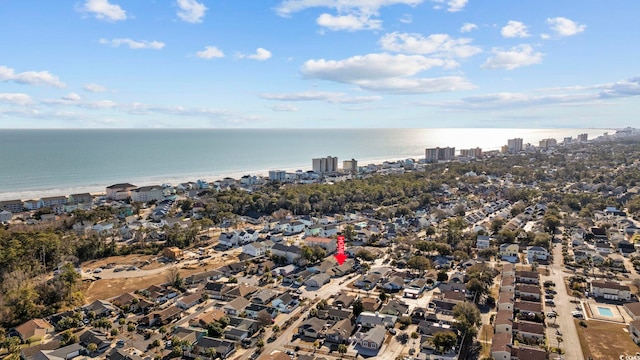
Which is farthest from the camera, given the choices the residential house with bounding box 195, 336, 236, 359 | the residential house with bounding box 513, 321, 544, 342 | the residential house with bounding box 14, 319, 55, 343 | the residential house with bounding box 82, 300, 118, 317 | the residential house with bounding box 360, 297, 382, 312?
the residential house with bounding box 360, 297, 382, 312

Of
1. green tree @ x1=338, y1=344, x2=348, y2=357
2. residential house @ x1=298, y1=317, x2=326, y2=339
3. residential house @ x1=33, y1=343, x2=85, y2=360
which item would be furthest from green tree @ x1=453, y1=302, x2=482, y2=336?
residential house @ x1=33, y1=343, x2=85, y2=360

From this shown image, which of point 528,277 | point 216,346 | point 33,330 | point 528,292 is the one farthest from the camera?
point 528,277

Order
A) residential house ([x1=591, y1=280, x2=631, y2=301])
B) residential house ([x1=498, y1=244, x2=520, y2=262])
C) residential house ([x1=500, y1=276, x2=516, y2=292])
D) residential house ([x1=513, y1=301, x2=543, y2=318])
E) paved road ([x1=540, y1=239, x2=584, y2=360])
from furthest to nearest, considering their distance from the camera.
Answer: residential house ([x1=498, y1=244, x2=520, y2=262]) < residential house ([x1=500, y1=276, x2=516, y2=292]) < residential house ([x1=591, y1=280, x2=631, y2=301]) < residential house ([x1=513, y1=301, x2=543, y2=318]) < paved road ([x1=540, y1=239, x2=584, y2=360])

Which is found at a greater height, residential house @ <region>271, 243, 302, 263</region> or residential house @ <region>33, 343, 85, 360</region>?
residential house @ <region>271, 243, 302, 263</region>

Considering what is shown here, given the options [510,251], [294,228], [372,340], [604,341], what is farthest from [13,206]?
[604,341]

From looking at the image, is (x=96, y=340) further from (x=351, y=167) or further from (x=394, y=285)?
(x=351, y=167)

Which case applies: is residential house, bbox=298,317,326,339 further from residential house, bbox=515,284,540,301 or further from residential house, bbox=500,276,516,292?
residential house, bbox=515,284,540,301
